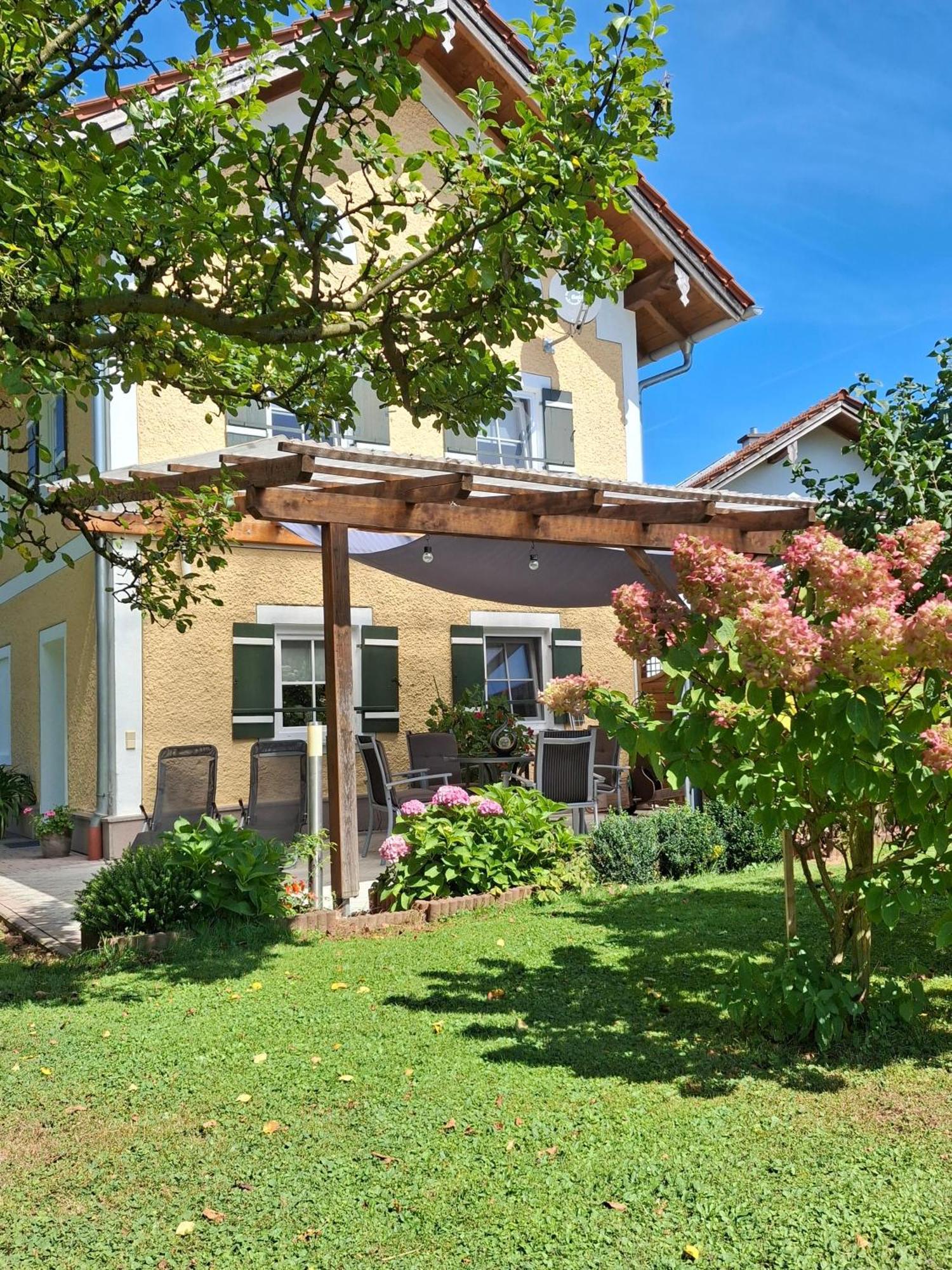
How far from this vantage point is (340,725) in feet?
20.6

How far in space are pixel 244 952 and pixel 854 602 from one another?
376 centimetres

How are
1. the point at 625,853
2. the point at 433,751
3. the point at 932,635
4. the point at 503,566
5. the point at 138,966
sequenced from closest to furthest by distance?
the point at 932,635, the point at 138,966, the point at 625,853, the point at 503,566, the point at 433,751

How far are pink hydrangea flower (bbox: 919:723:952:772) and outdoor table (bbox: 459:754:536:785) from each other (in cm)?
602

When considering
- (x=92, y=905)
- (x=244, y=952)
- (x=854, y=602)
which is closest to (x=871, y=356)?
(x=854, y=602)

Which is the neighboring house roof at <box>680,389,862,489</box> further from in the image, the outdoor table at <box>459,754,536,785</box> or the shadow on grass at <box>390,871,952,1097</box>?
the shadow on grass at <box>390,871,952,1097</box>

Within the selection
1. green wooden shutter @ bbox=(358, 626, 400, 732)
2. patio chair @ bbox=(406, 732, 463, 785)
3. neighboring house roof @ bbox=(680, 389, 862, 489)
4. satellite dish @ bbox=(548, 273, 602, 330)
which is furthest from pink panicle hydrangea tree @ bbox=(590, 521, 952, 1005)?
neighboring house roof @ bbox=(680, 389, 862, 489)

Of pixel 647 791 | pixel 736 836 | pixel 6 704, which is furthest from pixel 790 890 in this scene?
pixel 6 704

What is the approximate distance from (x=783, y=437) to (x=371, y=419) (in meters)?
7.35

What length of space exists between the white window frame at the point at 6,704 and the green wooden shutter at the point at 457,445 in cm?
640

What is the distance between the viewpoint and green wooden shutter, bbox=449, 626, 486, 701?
10930 millimetres

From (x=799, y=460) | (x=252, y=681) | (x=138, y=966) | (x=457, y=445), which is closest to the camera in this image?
(x=138, y=966)

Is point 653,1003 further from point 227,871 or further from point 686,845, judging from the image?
point 686,845

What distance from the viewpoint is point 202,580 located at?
31.4ft

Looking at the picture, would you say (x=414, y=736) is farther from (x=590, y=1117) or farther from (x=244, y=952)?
(x=590, y=1117)
